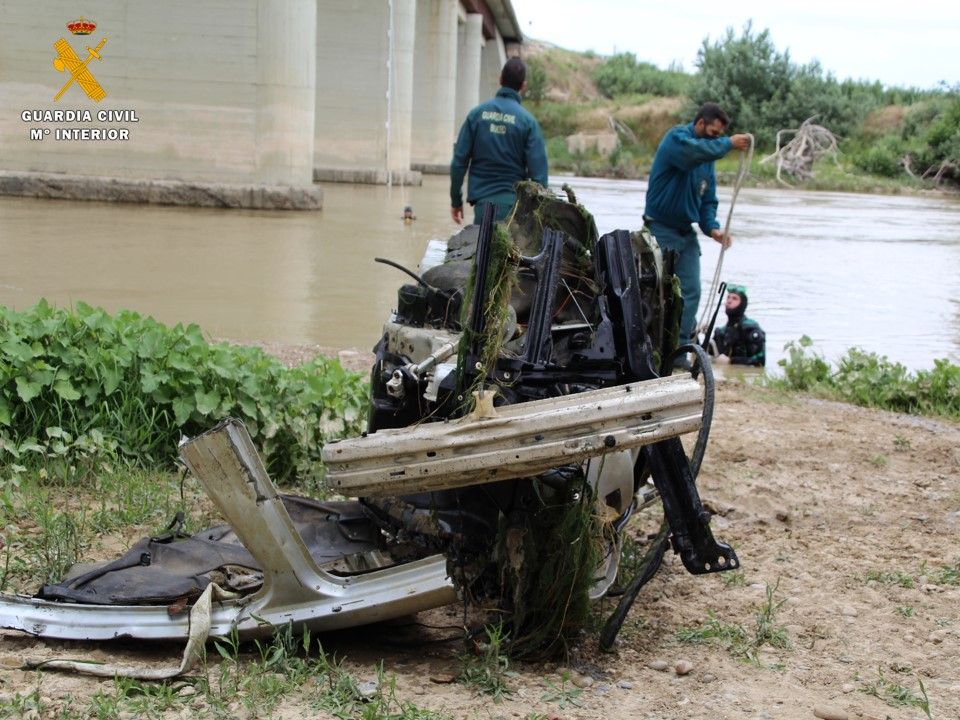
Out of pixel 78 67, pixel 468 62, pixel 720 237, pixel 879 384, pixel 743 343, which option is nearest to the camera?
pixel 879 384

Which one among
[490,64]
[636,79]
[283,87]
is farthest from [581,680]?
[636,79]

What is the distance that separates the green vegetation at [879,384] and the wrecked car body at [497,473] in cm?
434

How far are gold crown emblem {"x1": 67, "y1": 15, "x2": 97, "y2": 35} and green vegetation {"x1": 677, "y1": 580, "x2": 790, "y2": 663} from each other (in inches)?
662

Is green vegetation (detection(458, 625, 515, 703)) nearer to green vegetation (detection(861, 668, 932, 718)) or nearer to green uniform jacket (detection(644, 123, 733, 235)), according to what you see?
green vegetation (detection(861, 668, 932, 718))

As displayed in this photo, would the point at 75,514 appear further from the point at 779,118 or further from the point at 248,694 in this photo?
the point at 779,118

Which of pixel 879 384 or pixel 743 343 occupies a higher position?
pixel 879 384

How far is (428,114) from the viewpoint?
1369 inches

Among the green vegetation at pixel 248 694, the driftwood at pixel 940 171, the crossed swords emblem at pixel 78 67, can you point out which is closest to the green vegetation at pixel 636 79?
the driftwood at pixel 940 171

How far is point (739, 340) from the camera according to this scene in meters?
10.1

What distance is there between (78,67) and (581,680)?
1711 centimetres

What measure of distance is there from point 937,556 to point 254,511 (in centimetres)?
279

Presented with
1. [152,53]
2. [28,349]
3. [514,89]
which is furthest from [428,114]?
[28,349]

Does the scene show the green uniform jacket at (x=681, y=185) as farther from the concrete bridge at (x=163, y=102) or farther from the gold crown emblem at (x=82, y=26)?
the gold crown emblem at (x=82, y=26)

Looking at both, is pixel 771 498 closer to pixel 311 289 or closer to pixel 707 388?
pixel 707 388
